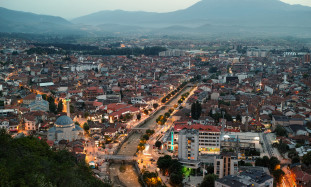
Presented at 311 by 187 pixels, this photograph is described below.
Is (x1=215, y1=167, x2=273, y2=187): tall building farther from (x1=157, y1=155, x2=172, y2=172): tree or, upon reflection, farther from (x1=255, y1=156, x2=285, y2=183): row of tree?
(x1=157, y1=155, x2=172, y2=172): tree

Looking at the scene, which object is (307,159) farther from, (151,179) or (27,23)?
(27,23)

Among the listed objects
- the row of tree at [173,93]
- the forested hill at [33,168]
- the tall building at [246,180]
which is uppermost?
the forested hill at [33,168]

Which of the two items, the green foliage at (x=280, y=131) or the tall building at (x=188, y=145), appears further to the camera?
the green foliage at (x=280, y=131)

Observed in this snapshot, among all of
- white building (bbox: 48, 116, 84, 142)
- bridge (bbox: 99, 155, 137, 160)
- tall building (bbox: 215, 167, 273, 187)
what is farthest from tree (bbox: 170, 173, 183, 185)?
white building (bbox: 48, 116, 84, 142)

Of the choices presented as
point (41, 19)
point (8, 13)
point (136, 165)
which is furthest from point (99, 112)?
point (41, 19)

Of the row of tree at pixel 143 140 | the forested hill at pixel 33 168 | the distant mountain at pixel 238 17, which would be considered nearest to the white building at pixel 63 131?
the row of tree at pixel 143 140

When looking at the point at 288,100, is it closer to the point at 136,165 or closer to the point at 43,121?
the point at 136,165

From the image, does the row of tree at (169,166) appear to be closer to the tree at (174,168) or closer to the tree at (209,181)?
the tree at (174,168)
